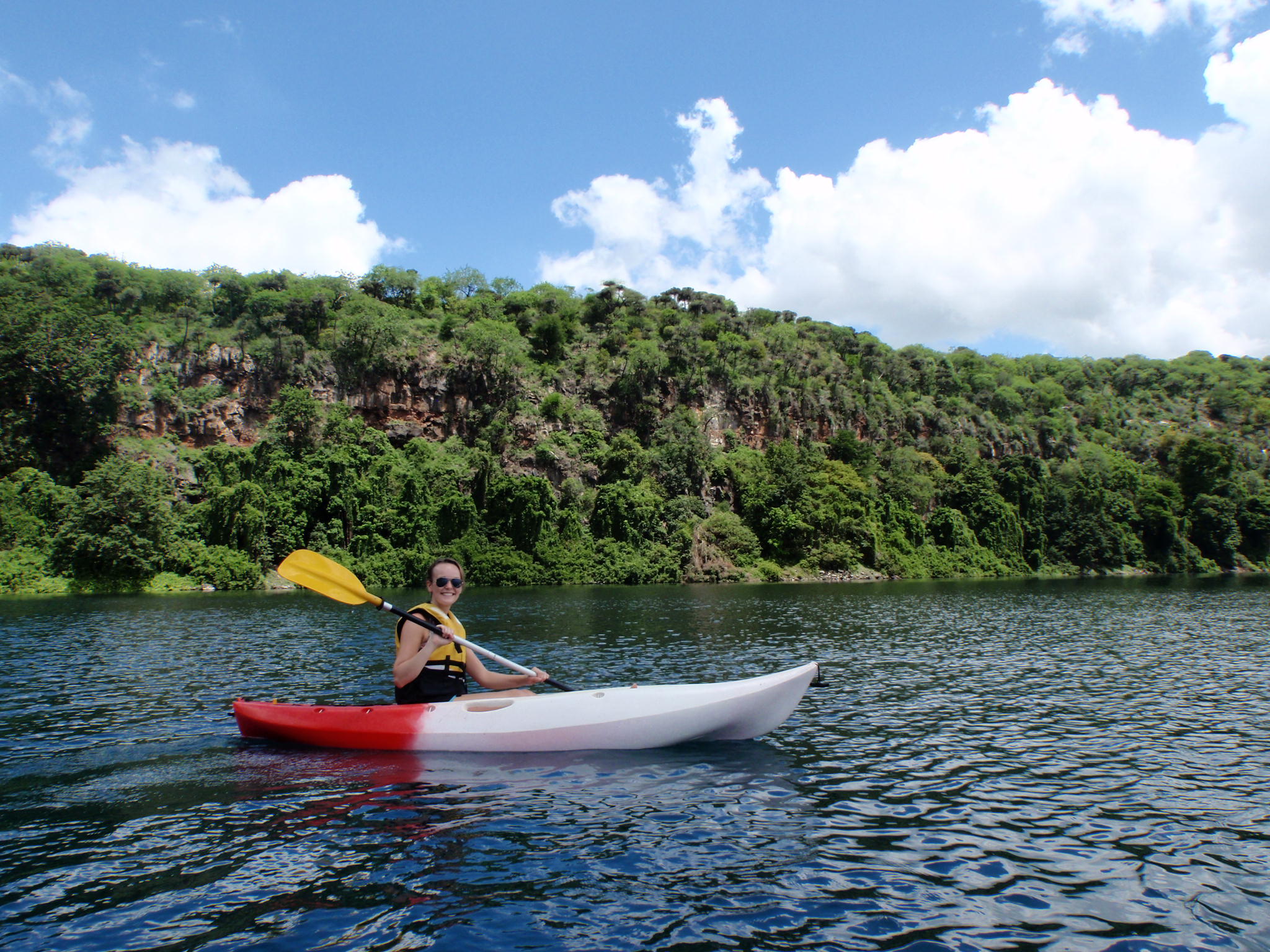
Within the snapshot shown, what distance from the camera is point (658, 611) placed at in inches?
1188

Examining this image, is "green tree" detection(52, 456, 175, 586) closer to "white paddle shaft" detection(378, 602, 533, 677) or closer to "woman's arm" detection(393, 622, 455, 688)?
"white paddle shaft" detection(378, 602, 533, 677)

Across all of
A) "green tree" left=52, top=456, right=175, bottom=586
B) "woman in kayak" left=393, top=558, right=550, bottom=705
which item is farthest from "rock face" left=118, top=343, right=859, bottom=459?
"woman in kayak" left=393, top=558, right=550, bottom=705

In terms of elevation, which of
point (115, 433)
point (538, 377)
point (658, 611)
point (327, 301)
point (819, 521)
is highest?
point (327, 301)

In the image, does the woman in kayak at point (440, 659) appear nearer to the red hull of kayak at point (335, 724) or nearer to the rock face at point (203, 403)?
the red hull of kayak at point (335, 724)

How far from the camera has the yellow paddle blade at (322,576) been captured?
10.7m

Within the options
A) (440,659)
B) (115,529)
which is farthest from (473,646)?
(115,529)

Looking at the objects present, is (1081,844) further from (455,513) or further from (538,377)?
(538,377)

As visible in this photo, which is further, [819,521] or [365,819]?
[819,521]

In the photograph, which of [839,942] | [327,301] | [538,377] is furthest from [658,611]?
[327,301]

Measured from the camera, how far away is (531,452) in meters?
64.2

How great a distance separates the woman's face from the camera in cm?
902

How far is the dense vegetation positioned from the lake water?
39.3 m

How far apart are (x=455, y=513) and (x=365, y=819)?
5164 cm

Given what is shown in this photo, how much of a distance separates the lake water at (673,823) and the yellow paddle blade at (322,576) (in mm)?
2142
